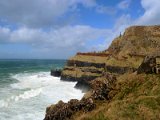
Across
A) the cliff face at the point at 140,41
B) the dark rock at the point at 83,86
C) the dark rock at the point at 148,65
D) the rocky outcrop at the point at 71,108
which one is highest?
the cliff face at the point at 140,41

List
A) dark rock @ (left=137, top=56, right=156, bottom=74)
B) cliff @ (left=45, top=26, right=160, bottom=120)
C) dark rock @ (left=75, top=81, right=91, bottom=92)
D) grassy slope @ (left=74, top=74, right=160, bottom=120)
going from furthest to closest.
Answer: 1. dark rock @ (left=75, top=81, right=91, bottom=92)
2. dark rock @ (left=137, top=56, right=156, bottom=74)
3. cliff @ (left=45, top=26, right=160, bottom=120)
4. grassy slope @ (left=74, top=74, right=160, bottom=120)

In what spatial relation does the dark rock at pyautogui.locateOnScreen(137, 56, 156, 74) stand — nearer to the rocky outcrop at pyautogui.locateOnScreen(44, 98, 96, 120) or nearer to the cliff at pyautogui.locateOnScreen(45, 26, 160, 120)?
the cliff at pyautogui.locateOnScreen(45, 26, 160, 120)

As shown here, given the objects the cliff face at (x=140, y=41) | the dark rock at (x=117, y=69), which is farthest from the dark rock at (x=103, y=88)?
the cliff face at (x=140, y=41)

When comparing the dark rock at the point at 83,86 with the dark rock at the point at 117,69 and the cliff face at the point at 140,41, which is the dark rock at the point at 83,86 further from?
the cliff face at the point at 140,41

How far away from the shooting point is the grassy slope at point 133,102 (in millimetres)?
19000

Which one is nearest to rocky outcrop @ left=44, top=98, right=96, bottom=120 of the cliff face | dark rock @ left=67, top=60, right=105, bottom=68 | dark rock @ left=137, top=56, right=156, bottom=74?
dark rock @ left=137, top=56, right=156, bottom=74

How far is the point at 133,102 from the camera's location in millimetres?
20109

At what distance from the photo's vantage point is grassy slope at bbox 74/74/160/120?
62.3 ft

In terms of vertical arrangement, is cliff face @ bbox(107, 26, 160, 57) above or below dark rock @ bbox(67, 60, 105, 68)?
above

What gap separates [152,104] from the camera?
64.8 ft

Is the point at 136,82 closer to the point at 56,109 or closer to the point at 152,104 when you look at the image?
the point at 152,104

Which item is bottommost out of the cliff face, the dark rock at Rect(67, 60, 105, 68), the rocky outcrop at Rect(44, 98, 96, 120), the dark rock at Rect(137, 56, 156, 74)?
the rocky outcrop at Rect(44, 98, 96, 120)

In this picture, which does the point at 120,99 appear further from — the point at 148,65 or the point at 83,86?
the point at 83,86

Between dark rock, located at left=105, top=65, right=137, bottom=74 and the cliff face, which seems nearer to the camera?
dark rock, located at left=105, top=65, right=137, bottom=74
